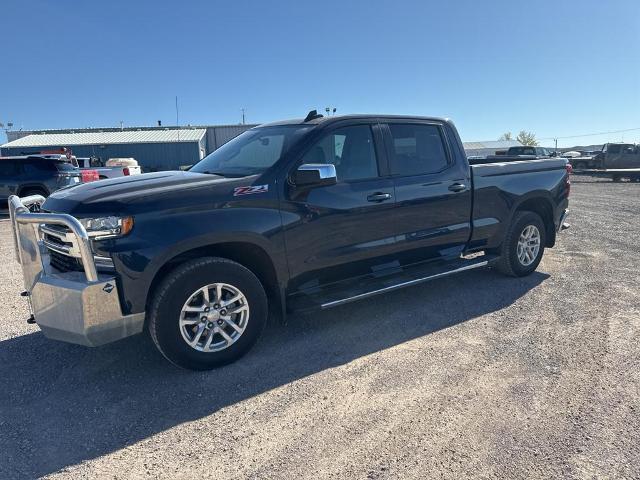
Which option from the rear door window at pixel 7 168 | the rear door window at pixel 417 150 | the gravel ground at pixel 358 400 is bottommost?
the gravel ground at pixel 358 400

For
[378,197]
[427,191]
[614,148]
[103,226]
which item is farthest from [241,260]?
[614,148]

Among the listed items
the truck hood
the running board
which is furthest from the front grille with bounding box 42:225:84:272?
the running board

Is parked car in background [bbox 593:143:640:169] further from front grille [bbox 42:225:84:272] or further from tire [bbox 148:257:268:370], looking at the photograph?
front grille [bbox 42:225:84:272]

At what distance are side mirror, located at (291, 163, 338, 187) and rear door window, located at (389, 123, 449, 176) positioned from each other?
1030mm

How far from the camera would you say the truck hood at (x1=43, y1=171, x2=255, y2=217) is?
3.11 meters

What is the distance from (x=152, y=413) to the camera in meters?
3.02

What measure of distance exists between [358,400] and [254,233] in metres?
1.43

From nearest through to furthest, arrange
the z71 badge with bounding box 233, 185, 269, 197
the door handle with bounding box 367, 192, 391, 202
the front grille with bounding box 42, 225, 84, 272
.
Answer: the front grille with bounding box 42, 225, 84, 272
the z71 badge with bounding box 233, 185, 269, 197
the door handle with bounding box 367, 192, 391, 202

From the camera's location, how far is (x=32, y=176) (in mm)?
13211

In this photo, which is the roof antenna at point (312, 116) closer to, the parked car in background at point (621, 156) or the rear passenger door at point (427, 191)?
the rear passenger door at point (427, 191)

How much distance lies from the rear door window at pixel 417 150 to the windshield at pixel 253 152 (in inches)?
38.0

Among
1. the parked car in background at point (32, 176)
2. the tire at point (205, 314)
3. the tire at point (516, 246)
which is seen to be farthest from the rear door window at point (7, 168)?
the tire at point (516, 246)

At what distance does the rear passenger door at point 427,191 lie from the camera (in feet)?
14.7

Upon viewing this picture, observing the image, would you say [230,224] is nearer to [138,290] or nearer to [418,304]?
[138,290]
